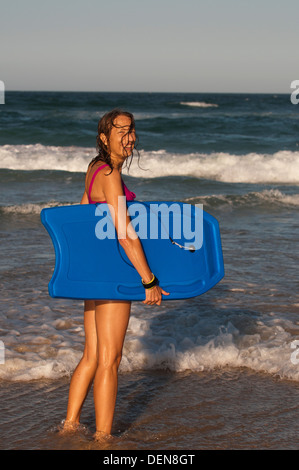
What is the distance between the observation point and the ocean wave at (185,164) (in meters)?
15.9

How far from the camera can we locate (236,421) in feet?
10.6

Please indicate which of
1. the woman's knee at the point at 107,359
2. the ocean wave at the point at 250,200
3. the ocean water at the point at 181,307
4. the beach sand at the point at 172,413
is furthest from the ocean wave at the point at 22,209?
the woman's knee at the point at 107,359

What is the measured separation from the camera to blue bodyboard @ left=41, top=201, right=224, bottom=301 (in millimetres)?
2645

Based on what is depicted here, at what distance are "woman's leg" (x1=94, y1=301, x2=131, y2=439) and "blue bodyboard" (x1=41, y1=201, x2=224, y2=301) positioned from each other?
Result: 9cm

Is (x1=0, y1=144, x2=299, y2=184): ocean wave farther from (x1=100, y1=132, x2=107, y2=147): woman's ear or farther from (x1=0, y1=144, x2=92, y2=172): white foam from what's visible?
(x1=100, y1=132, x2=107, y2=147): woman's ear

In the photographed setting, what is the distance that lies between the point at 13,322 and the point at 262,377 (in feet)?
6.76

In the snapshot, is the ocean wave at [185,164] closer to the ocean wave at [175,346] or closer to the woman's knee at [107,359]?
the ocean wave at [175,346]

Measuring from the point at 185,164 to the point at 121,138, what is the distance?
49.3ft

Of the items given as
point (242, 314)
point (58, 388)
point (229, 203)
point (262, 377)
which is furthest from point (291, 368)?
point (229, 203)

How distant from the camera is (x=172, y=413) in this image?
3.37 metres

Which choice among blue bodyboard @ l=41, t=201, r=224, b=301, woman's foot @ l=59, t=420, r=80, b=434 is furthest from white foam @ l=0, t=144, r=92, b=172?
blue bodyboard @ l=41, t=201, r=224, b=301
